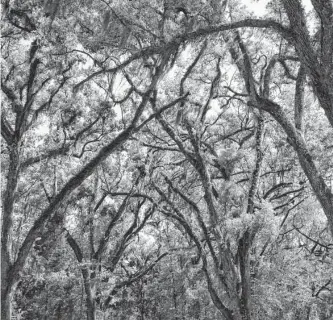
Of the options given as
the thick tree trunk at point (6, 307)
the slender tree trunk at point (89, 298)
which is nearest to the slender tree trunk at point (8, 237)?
the thick tree trunk at point (6, 307)

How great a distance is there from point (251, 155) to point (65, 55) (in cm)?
588

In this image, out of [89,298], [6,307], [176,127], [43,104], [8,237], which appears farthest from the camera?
[89,298]

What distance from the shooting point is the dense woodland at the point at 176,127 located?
680 centimetres

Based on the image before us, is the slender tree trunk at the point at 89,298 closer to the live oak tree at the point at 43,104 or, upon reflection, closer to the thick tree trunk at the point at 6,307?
the live oak tree at the point at 43,104

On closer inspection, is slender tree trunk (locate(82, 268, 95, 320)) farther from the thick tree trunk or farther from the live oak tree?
the thick tree trunk

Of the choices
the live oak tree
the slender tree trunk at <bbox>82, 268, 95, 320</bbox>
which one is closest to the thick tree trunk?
the live oak tree

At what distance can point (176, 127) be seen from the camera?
33.9 ft

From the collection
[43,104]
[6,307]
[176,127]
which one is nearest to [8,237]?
[6,307]

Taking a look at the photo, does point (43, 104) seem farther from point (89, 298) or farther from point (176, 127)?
point (89, 298)

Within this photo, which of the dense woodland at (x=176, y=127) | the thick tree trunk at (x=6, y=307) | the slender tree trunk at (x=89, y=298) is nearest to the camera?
the dense woodland at (x=176, y=127)

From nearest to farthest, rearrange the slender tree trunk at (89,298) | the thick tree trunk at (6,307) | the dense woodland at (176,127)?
1. the dense woodland at (176,127)
2. the thick tree trunk at (6,307)
3. the slender tree trunk at (89,298)

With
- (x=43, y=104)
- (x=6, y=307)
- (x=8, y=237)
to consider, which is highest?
(x=43, y=104)

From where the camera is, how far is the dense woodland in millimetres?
6801

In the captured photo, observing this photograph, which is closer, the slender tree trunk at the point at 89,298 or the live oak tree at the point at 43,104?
the live oak tree at the point at 43,104
